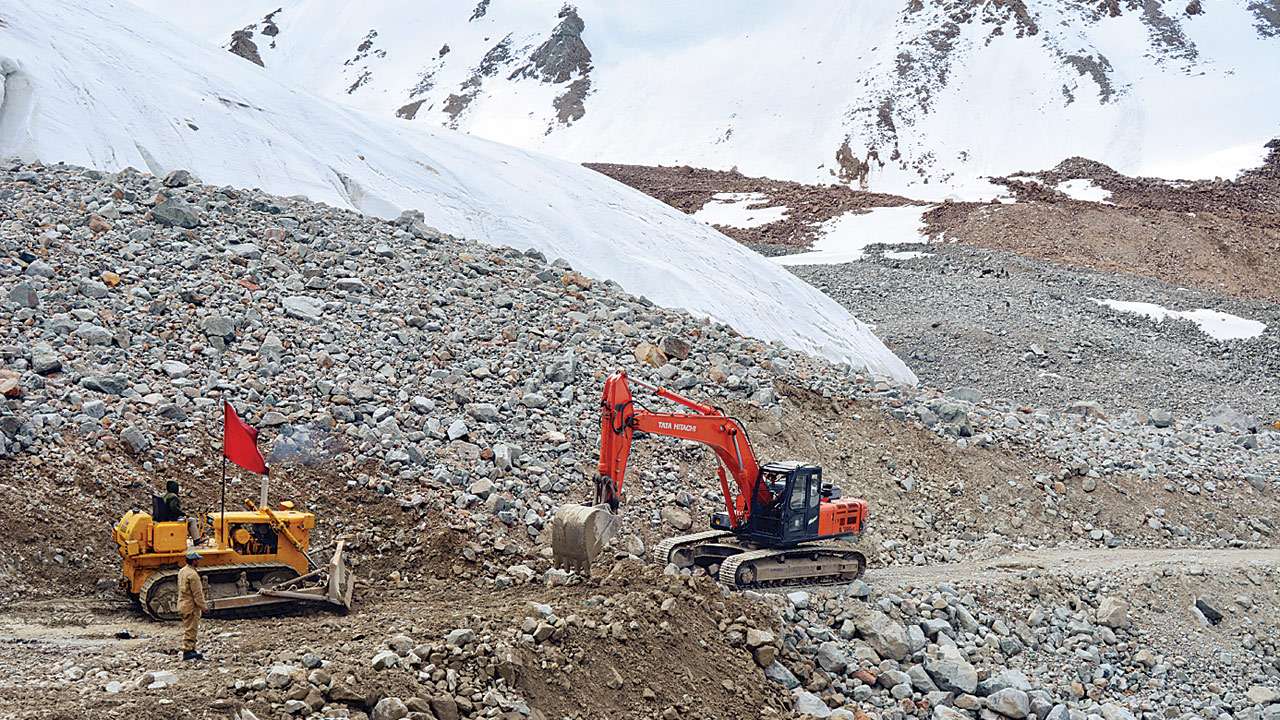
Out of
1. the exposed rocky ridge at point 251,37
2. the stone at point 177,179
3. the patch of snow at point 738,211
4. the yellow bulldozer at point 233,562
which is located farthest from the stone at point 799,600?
the exposed rocky ridge at point 251,37

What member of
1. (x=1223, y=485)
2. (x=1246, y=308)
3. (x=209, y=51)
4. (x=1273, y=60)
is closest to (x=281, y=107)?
(x=209, y=51)

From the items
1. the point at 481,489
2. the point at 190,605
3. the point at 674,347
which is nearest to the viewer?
the point at 190,605

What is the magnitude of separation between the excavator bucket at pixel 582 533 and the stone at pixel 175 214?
30.7 ft

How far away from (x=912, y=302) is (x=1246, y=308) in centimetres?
1009

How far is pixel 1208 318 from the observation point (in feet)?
113

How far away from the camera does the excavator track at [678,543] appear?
44.5 ft

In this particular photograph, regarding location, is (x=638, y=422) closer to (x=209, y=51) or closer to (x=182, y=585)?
(x=182, y=585)

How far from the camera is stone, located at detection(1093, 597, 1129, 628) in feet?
47.2

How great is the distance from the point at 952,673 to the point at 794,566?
2557 mm

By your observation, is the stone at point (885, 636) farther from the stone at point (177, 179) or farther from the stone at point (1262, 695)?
the stone at point (177, 179)

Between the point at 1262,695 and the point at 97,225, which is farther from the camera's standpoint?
the point at 97,225

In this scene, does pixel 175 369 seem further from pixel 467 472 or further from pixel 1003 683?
pixel 1003 683

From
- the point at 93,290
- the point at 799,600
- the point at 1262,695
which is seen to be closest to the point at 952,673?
the point at 799,600

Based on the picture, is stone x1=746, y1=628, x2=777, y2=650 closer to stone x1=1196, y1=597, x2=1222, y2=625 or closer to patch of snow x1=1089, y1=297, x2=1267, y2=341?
stone x1=1196, y1=597, x2=1222, y2=625
